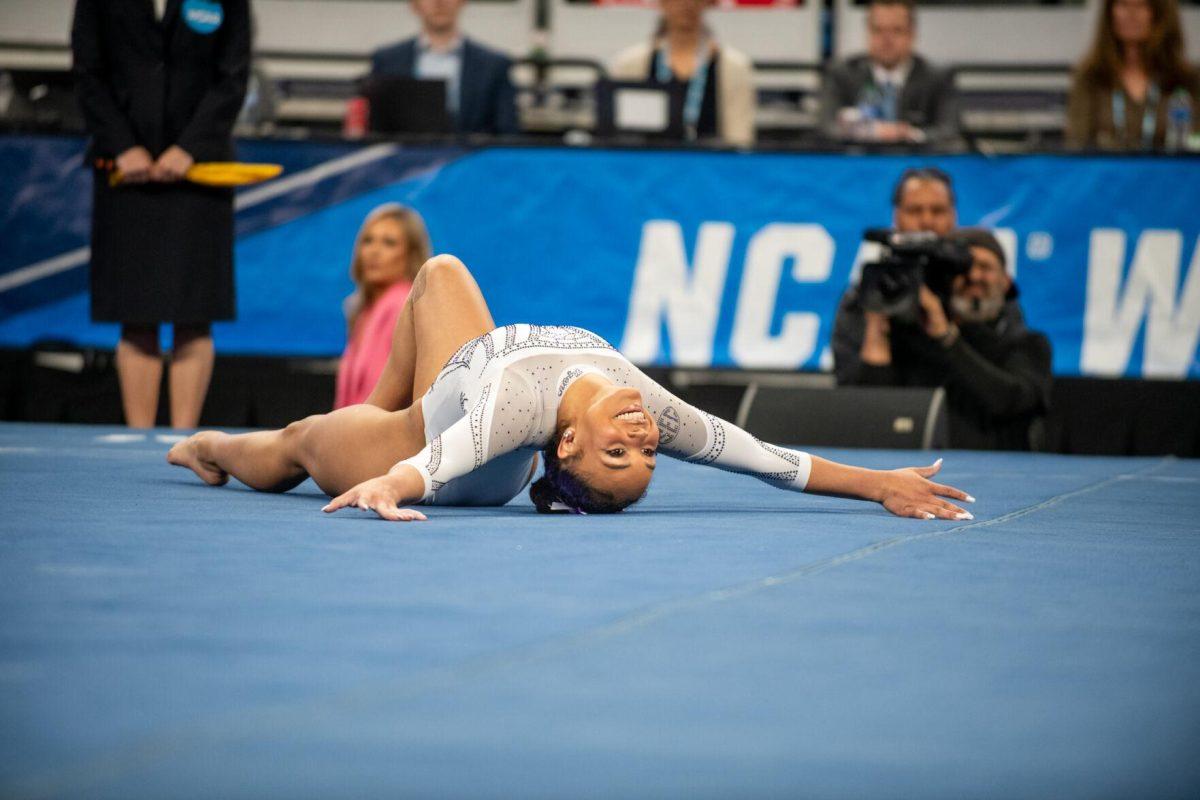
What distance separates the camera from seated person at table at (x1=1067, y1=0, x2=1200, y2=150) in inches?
277

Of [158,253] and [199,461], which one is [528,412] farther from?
[158,253]

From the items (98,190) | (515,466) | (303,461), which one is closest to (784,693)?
(515,466)

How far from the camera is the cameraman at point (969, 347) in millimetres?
6234

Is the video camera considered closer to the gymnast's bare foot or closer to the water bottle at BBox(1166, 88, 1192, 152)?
the water bottle at BBox(1166, 88, 1192, 152)

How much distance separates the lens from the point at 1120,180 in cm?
686

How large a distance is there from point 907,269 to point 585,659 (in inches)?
166

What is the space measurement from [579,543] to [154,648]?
1264 millimetres

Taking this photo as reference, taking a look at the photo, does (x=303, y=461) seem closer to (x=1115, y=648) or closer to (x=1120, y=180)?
(x=1115, y=648)

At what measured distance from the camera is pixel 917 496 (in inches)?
154

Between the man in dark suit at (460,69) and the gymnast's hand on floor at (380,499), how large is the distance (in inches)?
168

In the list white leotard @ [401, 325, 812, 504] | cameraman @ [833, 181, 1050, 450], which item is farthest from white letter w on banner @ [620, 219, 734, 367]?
white leotard @ [401, 325, 812, 504]

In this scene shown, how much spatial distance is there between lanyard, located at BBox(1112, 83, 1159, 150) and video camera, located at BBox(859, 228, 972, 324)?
56.5 inches

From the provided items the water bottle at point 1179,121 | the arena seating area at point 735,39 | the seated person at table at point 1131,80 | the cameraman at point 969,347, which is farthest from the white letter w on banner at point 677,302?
the arena seating area at point 735,39

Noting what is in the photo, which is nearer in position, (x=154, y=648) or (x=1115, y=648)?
(x=154, y=648)
